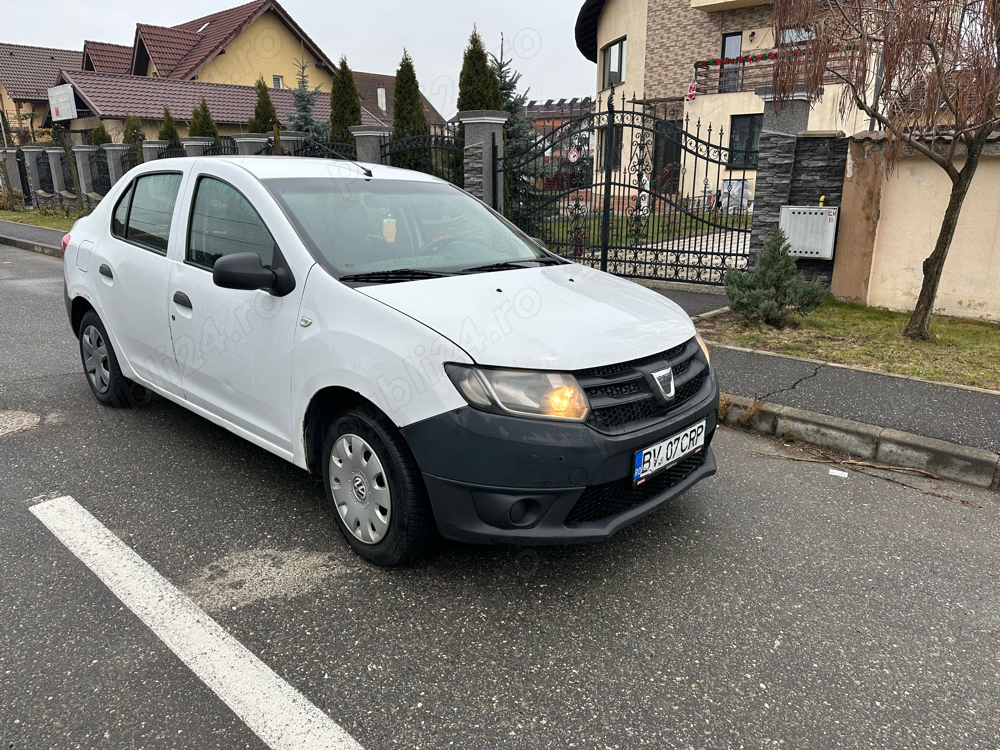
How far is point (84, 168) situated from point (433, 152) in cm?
1700

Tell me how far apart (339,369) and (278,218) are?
2.94ft

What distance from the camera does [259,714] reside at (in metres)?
2.25

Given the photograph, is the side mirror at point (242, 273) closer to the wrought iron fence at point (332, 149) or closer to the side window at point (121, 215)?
the side window at point (121, 215)

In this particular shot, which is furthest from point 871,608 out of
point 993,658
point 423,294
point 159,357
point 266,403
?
point 159,357

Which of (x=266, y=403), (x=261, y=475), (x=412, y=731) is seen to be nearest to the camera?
(x=412, y=731)

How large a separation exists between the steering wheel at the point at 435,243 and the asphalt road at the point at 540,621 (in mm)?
1421

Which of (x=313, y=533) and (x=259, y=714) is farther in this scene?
(x=313, y=533)

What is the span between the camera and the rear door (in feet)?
13.1

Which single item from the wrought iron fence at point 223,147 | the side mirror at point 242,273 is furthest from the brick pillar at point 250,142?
the side mirror at point 242,273

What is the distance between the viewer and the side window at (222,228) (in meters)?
3.41

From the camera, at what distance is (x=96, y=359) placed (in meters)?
4.96

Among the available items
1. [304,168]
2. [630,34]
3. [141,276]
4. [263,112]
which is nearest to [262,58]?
[263,112]

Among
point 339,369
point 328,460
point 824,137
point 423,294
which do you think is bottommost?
point 328,460

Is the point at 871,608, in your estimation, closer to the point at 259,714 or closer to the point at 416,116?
the point at 259,714
